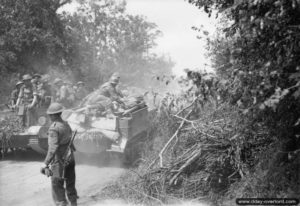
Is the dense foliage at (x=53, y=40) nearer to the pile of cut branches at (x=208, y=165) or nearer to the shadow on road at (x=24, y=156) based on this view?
the shadow on road at (x=24, y=156)

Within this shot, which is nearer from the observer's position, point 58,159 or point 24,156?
point 58,159

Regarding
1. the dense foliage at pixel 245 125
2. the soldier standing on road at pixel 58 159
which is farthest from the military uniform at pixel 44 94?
the soldier standing on road at pixel 58 159

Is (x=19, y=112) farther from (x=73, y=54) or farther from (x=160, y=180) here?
(x=73, y=54)

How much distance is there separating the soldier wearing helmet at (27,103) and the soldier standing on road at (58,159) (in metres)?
4.99

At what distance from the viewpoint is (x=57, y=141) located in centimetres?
673

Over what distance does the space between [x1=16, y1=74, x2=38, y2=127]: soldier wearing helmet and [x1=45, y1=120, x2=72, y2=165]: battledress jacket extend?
5.00 m

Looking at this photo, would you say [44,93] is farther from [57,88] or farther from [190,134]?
[190,134]

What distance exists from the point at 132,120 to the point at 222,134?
415 cm

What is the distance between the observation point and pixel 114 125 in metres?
10.7

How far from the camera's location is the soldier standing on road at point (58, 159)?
22.0 ft

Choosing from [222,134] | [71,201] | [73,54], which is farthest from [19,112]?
[73,54]

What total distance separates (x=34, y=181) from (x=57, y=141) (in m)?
2.98

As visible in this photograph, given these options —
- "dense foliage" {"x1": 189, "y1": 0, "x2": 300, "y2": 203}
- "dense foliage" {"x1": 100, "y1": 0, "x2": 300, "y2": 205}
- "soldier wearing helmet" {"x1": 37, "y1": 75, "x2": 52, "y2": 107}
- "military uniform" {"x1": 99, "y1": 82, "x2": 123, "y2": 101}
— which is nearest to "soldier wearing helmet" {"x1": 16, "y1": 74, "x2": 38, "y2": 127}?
"soldier wearing helmet" {"x1": 37, "y1": 75, "x2": 52, "y2": 107}

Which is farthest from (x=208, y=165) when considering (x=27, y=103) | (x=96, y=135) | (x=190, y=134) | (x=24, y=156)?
(x=27, y=103)
